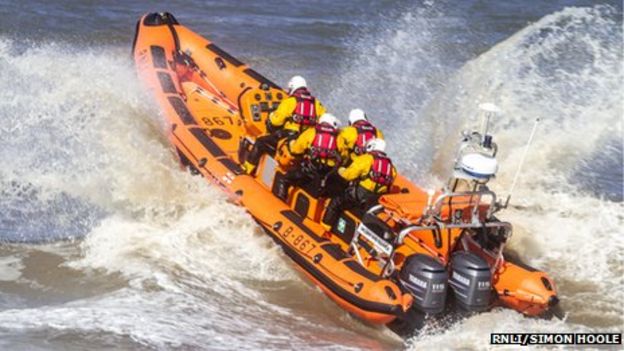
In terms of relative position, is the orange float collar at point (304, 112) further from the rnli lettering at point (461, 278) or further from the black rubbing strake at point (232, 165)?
the rnli lettering at point (461, 278)

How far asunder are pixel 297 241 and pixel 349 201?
1.71ft

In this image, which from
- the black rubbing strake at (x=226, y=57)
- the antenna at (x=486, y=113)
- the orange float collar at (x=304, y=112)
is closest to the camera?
the antenna at (x=486, y=113)

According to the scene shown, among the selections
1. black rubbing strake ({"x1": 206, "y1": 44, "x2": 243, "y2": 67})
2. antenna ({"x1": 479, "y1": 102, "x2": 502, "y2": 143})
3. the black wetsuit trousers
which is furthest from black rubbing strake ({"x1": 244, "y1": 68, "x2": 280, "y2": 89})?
antenna ({"x1": 479, "y1": 102, "x2": 502, "y2": 143})

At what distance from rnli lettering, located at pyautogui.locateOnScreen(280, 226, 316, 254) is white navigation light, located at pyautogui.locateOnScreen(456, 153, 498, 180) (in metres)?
1.43

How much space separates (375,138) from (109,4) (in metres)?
8.41

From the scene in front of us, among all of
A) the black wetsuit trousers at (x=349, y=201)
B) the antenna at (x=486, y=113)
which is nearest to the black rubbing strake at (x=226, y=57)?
the black wetsuit trousers at (x=349, y=201)

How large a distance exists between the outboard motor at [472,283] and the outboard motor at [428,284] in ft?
0.49

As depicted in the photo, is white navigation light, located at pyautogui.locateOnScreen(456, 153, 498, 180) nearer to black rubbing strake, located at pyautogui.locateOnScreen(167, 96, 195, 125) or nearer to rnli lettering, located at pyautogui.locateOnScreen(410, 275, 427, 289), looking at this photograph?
rnli lettering, located at pyautogui.locateOnScreen(410, 275, 427, 289)

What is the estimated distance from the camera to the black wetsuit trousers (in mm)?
7629

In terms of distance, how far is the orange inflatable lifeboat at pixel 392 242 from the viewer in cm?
698

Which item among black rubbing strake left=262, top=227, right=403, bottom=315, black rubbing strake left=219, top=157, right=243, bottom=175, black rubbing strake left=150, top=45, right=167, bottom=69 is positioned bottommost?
black rubbing strake left=262, top=227, right=403, bottom=315

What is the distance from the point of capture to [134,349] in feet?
20.7

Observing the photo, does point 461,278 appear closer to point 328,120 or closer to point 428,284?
point 428,284

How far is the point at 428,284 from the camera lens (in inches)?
270
